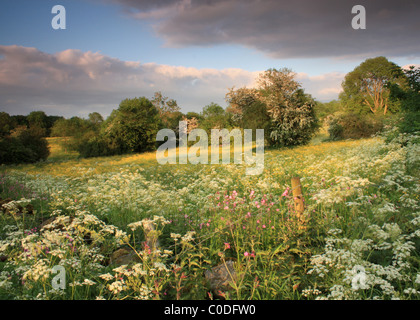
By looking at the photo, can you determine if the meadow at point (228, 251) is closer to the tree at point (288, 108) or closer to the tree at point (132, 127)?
the tree at point (288, 108)

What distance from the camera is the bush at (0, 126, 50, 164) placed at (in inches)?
789

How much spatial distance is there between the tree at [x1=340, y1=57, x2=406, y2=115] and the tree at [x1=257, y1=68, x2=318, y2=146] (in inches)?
1055

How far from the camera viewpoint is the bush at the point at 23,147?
2003 centimetres

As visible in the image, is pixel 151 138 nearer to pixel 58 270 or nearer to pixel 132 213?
pixel 132 213

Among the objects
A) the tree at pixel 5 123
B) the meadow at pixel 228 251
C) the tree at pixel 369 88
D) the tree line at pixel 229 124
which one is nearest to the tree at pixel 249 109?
the tree line at pixel 229 124

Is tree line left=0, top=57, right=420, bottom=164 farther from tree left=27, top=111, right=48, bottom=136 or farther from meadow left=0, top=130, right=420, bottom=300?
meadow left=0, top=130, right=420, bottom=300

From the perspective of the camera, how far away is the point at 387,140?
13.6 m

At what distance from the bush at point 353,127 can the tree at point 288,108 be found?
362 inches

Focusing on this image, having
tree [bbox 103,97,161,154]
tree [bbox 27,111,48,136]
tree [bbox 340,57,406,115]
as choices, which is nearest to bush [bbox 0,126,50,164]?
tree [bbox 103,97,161,154]

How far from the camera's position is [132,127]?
31.4 m

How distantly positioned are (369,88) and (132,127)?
1718 inches

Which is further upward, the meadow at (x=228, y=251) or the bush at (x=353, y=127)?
the bush at (x=353, y=127)

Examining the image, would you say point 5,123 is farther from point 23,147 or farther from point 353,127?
point 353,127

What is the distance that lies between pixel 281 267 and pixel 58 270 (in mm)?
3019
